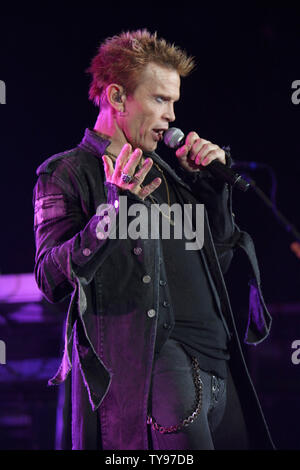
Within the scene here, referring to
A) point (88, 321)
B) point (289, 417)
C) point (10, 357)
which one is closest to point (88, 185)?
point (88, 321)

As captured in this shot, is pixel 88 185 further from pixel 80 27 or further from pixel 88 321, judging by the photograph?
pixel 80 27

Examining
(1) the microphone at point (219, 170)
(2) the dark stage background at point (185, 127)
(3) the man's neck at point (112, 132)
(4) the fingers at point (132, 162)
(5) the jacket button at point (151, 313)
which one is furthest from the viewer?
(2) the dark stage background at point (185, 127)

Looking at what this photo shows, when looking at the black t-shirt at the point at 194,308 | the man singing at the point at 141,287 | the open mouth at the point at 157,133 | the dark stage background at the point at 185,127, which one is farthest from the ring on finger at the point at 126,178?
the dark stage background at the point at 185,127

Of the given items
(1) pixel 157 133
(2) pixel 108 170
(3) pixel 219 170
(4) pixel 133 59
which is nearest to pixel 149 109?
(1) pixel 157 133

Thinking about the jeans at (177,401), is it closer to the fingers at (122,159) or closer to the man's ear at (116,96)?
the fingers at (122,159)

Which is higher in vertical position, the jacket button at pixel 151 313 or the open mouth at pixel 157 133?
the open mouth at pixel 157 133

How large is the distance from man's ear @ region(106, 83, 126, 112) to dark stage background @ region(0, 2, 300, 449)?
2.02 m

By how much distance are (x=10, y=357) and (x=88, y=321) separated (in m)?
2.37

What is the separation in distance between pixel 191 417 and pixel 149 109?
105cm

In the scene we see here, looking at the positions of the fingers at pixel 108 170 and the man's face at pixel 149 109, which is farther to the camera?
the man's face at pixel 149 109

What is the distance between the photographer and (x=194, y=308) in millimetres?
2082

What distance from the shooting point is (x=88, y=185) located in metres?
2.11

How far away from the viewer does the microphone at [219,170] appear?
85.2 inches

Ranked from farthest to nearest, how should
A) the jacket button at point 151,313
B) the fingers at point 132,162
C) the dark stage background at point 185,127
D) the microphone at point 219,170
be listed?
the dark stage background at point 185,127, the microphone at point 219,170, the jacket button at point 151,313, the fingers at point 132,162
